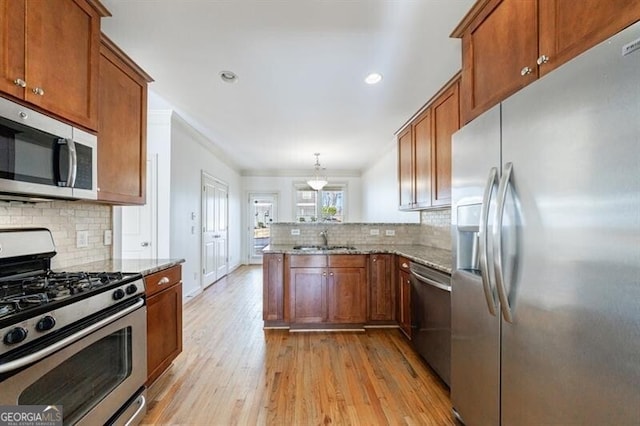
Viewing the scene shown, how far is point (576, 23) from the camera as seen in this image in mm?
1094

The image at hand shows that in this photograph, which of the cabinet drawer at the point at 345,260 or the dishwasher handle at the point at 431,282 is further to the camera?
the cabinet drawer at the point at 345,260

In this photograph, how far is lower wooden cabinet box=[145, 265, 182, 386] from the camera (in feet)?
6.45

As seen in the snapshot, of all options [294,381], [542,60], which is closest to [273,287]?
[294,381]

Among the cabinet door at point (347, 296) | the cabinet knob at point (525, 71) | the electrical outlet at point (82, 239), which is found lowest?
the cabinet door at point (347, 296)

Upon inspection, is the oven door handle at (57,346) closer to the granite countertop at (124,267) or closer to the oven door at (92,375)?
the oven door at (92,375)

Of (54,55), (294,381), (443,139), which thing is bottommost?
(294,381)

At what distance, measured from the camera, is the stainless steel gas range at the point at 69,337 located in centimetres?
104

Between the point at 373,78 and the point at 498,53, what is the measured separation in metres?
1.28

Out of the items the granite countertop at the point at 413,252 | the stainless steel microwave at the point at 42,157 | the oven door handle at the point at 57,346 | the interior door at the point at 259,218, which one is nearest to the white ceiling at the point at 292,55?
the stainless steel microwave at the point at 42,157

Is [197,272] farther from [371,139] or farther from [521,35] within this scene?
[521,35]

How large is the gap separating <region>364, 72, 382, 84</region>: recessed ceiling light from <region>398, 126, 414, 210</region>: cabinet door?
982 mm

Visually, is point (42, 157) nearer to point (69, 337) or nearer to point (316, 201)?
point (69, 337)

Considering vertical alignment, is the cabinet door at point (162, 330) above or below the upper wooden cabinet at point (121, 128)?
below

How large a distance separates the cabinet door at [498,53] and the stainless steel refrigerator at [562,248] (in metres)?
0.23
